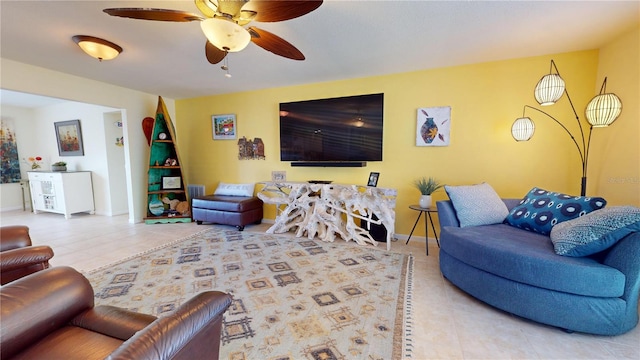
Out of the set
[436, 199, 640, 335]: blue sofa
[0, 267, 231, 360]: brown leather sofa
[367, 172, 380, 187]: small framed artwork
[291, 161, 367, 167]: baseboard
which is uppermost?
[291, 161, 367, 167]: baseboard

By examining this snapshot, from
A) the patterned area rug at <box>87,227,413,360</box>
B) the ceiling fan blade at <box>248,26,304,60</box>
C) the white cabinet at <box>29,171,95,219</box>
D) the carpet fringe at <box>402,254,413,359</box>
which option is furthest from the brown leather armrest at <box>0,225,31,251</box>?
the white cabinet at <box>29,171,95,219</box>

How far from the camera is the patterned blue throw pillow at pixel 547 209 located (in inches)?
75.7

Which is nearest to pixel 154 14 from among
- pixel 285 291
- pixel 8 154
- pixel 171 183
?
pixel 285 291

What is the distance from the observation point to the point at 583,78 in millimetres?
2633

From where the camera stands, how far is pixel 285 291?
2.04 m

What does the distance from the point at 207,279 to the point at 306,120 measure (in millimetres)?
2520

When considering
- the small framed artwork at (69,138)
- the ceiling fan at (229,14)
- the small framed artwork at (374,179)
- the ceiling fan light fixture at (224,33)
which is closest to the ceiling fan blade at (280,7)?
the ceiling fan at (229,14)

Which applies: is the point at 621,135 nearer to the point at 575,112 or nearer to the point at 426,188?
the point at 575,112

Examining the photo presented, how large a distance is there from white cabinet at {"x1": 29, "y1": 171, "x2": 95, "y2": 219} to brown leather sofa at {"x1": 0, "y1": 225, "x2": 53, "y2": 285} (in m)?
4.14

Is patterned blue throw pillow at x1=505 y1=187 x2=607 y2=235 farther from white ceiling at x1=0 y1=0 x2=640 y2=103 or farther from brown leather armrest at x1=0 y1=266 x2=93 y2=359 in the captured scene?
brown leather armrest at x1=0 y1=266 x2=93 y2=359

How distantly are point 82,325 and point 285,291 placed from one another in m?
1.28

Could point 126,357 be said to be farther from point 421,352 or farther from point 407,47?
point 407,47

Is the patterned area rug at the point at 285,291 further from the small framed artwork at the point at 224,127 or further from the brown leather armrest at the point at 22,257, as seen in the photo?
the small framed artwork at the point at 224,127

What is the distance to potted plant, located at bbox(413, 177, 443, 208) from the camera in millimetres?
2936
